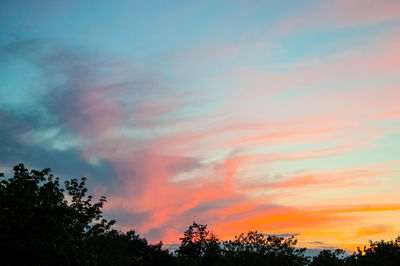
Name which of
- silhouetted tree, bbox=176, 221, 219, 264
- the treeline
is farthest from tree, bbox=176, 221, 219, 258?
the treeline

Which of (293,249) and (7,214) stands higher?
(7,214)

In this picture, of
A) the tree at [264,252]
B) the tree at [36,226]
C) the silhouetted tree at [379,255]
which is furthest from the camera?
the silhouetted tree at [379,255]

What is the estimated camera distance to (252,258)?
48688mm

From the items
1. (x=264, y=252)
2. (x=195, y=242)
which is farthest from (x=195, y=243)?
(x=264, y=252)

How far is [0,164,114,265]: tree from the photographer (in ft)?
95.1

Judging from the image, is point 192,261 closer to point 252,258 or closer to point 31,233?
point 252,258

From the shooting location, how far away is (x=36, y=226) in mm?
30578

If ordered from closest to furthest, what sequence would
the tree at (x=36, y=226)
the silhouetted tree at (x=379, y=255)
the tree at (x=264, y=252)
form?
the tree at (x=36, y=226) → the tree at (x=264, y=252) → the silhouetted tree at (x=379, y=255)

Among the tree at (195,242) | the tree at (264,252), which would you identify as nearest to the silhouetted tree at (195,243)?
the tree at (195,242)

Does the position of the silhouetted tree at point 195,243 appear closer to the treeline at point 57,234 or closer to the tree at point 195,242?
the tree at point 195,242

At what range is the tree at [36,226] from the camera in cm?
2900

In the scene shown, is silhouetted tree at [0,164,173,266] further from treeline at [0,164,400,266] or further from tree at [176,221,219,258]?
tree at [176,221,219,258]

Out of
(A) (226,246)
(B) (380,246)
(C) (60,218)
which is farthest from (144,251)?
(C) (60,218)

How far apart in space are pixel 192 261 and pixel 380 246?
3959cm
